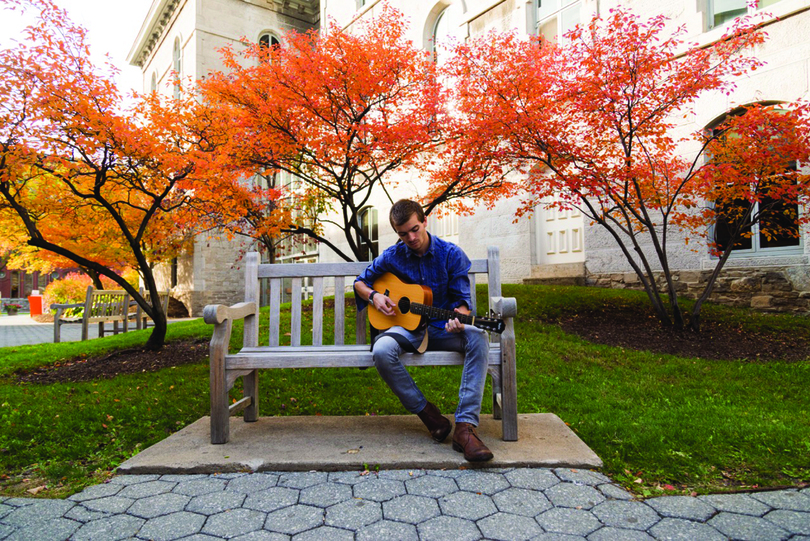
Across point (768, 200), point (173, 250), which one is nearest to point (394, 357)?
point (768, 200)

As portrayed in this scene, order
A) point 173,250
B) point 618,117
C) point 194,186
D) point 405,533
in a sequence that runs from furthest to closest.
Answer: point 173,250
point 194,186
point 618,117
point 405,533

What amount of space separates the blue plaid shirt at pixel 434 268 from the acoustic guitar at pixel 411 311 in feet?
0.22

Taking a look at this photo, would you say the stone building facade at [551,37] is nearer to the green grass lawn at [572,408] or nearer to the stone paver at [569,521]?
the green grass lawn at [572,408]

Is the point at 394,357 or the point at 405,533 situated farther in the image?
the point at 394,357

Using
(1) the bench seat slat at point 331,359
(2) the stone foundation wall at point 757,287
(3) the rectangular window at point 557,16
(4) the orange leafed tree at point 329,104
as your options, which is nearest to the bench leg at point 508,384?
(1) the bench seat slat at point 331,359

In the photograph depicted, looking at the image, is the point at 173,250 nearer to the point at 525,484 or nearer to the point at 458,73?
the point at 458,73

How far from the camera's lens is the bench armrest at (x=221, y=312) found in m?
2.98

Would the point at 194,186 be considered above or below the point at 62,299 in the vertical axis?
above

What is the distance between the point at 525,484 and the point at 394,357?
945 mm

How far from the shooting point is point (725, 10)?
27.9 ft

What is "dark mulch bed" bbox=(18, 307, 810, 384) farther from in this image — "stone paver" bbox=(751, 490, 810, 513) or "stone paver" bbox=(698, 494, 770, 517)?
"stone paver" bbox=(698, 494, 770, 517)

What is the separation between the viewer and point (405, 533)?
6.57 ft

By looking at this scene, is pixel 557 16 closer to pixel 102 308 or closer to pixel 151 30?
pixel 102 308

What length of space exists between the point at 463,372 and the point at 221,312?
1471 mm
